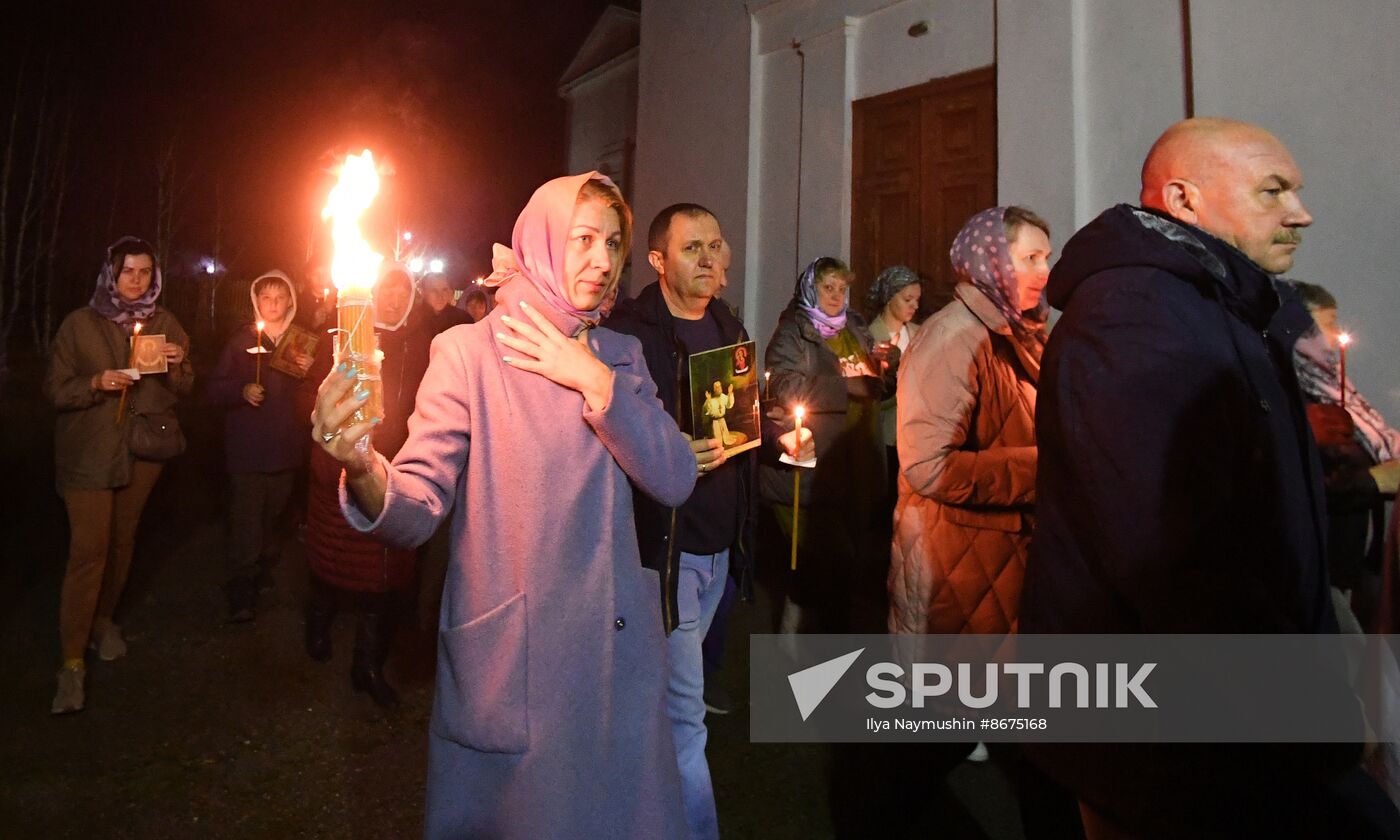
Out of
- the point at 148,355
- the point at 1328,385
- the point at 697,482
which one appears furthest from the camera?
the point at 148,355

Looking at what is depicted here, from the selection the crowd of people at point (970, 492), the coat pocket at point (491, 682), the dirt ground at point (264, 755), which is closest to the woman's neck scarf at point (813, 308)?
the crowd of people at point (970, 492)

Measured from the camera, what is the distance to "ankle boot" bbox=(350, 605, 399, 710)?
4.79 metres

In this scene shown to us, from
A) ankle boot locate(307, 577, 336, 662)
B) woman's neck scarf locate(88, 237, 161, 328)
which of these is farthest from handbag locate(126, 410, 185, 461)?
ankle boot locate(307, 577, 336, 662)

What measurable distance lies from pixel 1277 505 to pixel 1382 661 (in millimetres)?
814

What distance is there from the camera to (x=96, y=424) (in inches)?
181

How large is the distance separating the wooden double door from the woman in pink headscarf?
255 inches

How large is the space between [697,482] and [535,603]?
1506mm

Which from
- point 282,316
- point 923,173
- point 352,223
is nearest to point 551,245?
point 352,223

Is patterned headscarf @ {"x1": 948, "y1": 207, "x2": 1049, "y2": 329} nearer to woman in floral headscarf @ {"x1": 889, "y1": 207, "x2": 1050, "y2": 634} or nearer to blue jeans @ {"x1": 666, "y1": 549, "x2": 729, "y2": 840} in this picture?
woman in floral headscarf @ {"x1": 889, "y1": 207, "x2": 1050, "y2": 634}

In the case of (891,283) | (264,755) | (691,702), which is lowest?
(264,755)

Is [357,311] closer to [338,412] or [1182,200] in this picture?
[338,412]

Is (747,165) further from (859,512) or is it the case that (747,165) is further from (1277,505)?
(1277,505)

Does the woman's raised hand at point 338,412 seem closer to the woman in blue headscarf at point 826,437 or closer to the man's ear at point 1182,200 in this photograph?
the man's ear at point 1182,200

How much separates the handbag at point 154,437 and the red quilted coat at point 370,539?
90 centimetres
